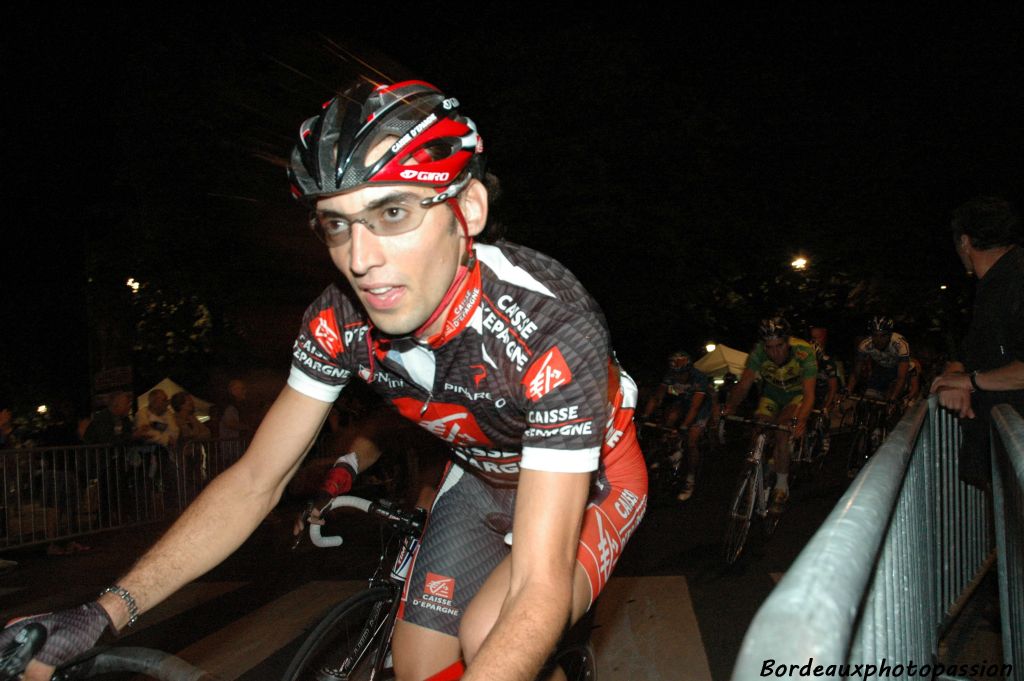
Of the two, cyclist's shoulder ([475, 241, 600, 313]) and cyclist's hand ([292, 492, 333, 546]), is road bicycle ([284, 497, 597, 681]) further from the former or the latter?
cyclist's shoulder ([475, 241, 600, 313])

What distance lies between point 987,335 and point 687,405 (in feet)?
27.3

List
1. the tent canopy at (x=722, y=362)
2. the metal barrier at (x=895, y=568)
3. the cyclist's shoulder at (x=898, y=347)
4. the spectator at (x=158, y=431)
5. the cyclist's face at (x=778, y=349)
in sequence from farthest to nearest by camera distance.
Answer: the tent canopy at (x=722, y=362) → the cyclist's shoulder at (x=898, y=347) → the spectator at (x=158, y=431) → the cyclist's face at (x=778, y=349) → the metal barrier at (x=895, y=568)

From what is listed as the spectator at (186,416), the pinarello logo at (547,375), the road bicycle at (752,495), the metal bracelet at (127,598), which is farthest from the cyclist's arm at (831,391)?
the metal bracelet at (127,598)

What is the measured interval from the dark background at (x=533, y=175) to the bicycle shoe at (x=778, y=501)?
8251 millimetres

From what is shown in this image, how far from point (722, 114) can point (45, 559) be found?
17.7 meters

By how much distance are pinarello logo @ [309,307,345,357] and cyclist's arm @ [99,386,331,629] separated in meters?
0.18

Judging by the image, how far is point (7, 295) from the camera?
1850 centimetres

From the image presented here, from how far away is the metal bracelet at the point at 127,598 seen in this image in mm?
2163

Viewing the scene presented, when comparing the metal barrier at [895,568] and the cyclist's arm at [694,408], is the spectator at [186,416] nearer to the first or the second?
the cyclist's arm at [694,408]

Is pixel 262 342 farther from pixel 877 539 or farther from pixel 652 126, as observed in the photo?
pixel 877 539

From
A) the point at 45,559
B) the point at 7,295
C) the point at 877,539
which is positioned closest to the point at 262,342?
the point at 45,559

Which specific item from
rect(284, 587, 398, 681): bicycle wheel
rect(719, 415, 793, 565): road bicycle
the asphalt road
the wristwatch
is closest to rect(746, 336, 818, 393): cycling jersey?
rect(719, 415, 793, 565): road bicycle

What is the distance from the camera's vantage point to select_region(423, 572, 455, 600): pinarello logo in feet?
10.2

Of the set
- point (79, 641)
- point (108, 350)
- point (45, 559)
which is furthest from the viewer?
Answer: point (108, 350)
